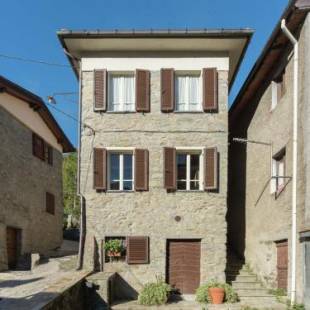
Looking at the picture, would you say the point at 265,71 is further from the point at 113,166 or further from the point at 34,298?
the point at 34,298

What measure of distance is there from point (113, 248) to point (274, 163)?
5495 mm

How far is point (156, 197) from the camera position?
1340cm

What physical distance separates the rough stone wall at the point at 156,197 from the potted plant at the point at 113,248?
27cm

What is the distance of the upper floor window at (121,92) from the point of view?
546 inches

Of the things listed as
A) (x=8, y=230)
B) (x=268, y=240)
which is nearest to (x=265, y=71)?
(x=268, y=240)

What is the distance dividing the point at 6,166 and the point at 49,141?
520 cm

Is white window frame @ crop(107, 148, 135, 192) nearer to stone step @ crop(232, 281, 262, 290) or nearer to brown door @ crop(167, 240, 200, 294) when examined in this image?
brown door @ crop(167, 240, 200, 294)

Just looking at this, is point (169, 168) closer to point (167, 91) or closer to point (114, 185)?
point (114, 185)

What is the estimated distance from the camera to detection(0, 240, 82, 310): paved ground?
26.2ft

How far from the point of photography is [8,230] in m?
15.7

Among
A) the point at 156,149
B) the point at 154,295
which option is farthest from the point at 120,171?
the point at 154,295

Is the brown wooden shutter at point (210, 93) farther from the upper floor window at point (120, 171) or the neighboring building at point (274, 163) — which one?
the upper floor window at point (120, 171)

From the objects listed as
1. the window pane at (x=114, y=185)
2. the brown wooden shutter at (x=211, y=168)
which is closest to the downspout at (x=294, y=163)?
the brown wooden shutter at (x=211, y=168)

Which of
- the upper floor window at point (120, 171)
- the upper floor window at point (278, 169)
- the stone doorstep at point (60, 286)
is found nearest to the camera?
the stone doorstep at point (60, 286)
